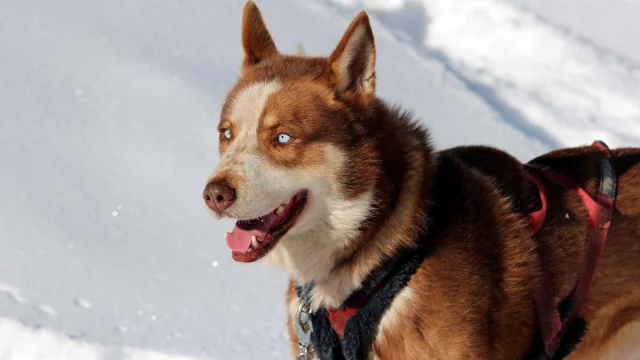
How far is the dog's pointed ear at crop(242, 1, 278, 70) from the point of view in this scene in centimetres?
231

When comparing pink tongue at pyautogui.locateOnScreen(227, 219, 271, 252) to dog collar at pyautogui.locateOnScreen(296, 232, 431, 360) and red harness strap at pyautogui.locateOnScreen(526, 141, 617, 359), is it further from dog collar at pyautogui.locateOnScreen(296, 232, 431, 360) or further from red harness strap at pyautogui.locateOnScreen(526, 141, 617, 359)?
red harness strap at pyautogui.locateOnScreen(526, 141, 617, 359)

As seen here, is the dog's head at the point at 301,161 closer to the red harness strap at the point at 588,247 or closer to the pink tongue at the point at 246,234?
the pink tongue at the point at 246,234

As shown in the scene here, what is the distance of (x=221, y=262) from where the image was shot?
3576 millimetres

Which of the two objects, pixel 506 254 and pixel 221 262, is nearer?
pixel 506 254

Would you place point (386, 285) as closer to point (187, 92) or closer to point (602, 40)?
point (187, 92)

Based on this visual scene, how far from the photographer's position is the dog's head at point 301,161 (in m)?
1.85

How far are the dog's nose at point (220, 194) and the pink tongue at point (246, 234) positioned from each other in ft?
0.37

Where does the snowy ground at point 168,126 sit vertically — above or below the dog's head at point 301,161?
below

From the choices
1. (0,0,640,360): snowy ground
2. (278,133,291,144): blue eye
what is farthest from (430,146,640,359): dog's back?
(0,0,640,360): snowy ground

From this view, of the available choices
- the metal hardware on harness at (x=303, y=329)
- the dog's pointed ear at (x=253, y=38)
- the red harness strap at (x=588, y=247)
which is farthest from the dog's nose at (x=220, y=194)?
the red harness strap at (x=588, y=247)

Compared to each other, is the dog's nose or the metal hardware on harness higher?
the dog's nose

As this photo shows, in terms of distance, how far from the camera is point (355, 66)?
2072 millimetres

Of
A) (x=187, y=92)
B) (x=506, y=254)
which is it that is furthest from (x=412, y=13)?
(x=506, y=254)

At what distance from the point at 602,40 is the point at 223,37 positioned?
5335 millimetres
